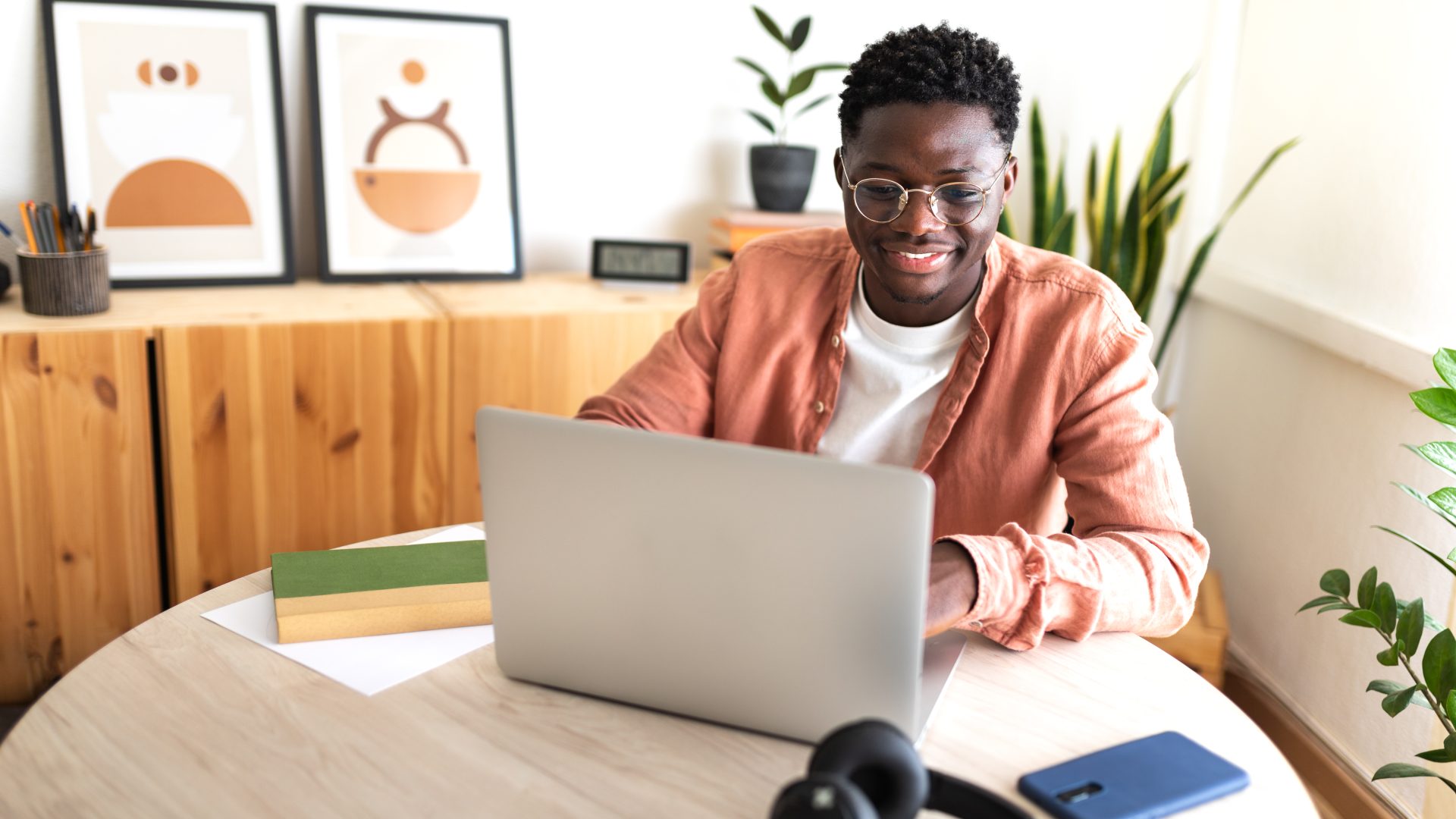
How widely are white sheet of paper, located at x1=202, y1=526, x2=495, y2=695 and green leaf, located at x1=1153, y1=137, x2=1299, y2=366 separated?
1.81m

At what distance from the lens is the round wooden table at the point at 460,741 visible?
3.10 ft

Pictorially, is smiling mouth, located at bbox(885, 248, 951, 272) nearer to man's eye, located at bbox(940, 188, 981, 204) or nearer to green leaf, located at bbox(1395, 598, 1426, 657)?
man's eye, located at bbox(940, 188, 981, 204)

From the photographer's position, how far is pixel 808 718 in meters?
0.99

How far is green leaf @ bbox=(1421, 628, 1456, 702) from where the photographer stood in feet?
4.76

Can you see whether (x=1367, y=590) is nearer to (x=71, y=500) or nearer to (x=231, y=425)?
(x=231, y=425)

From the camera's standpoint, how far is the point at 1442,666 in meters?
1.46

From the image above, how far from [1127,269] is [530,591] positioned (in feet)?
6.14

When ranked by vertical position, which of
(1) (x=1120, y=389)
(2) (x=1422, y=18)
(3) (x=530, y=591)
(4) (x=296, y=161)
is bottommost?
(3) (x=530, y=591)

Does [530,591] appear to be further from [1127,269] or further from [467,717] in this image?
[1127,269]

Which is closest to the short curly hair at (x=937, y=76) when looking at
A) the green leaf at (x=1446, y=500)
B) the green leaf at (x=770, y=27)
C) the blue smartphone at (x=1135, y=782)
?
the green leaf at (x=1446, y=500)

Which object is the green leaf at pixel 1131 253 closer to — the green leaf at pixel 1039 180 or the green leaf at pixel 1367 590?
the green leaf at pixel 1039 180

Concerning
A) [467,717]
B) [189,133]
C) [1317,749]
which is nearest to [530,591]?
[467,717]

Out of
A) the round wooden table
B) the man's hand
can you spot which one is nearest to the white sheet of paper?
the round wooden table

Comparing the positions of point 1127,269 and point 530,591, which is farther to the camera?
point 1127,269
